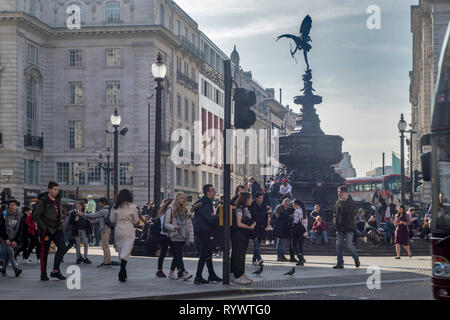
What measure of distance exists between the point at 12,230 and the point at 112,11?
168 feet

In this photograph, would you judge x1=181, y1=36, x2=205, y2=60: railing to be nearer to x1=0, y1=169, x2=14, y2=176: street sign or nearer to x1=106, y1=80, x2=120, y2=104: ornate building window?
x1=106, y1=80, x2=120, y2=104: ornate building window

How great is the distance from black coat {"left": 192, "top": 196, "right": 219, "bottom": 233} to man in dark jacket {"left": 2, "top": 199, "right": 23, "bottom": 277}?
4.34m

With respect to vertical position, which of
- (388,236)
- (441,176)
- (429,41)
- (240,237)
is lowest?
(388,236)

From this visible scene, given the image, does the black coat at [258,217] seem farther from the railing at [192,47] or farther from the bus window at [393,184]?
the railing at [192,47]

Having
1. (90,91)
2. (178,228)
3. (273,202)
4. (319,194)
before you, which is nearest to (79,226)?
(178,228)

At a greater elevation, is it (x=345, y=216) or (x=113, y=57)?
(x=113, y=57)

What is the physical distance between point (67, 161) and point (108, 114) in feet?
17.0

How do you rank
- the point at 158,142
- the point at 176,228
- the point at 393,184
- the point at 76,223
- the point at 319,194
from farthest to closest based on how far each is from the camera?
the point at 393,184 → the point at 319,194 → the point at 158,142 → the point at 76,223 → the point at 176,228

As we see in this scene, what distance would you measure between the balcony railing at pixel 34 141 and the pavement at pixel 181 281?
4221 cm

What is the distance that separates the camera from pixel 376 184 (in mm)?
60312

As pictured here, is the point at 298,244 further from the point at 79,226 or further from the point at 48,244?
the point at 48,244

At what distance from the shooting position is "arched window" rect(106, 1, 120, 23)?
6694 centimetres

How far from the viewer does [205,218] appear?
49.8ft
